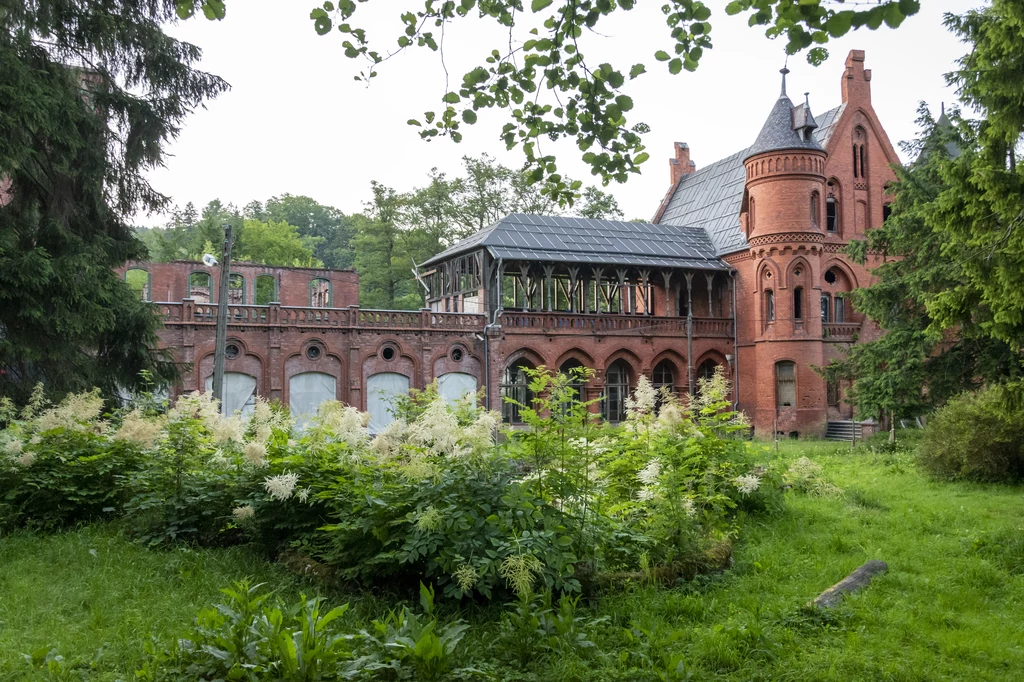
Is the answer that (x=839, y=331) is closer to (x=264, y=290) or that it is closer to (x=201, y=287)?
(x=201, y=287)

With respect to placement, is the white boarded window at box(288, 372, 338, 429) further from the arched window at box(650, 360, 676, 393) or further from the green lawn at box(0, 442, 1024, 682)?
the green lawn at box(0, 442, 1024, 682)

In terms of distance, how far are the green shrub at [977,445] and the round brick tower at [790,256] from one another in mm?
14680

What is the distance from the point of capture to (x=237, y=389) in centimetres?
2564

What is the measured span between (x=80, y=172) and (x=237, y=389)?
1316 centimetres

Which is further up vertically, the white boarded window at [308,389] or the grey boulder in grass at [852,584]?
the white boarded window at [308,389]

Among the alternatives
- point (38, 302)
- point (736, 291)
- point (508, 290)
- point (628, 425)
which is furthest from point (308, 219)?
point (628, 425)

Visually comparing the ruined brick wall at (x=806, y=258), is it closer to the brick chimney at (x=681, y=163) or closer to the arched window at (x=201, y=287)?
the brick chimney at (x=681, y=163)

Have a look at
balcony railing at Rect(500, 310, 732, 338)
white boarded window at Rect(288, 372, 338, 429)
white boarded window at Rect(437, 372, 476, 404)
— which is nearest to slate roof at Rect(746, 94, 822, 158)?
balcony railing at Rect(500, 310, 732, 338)

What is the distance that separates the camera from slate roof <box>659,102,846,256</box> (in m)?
31.3

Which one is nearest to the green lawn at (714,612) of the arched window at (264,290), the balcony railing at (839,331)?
the balcony railing at (839,331)

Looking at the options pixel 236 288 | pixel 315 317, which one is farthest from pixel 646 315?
pixel 236 288

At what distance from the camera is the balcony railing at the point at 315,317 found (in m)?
24.8

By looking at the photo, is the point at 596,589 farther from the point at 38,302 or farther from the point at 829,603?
the point at 38,302

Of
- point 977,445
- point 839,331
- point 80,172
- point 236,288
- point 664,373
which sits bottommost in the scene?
point 977,445
